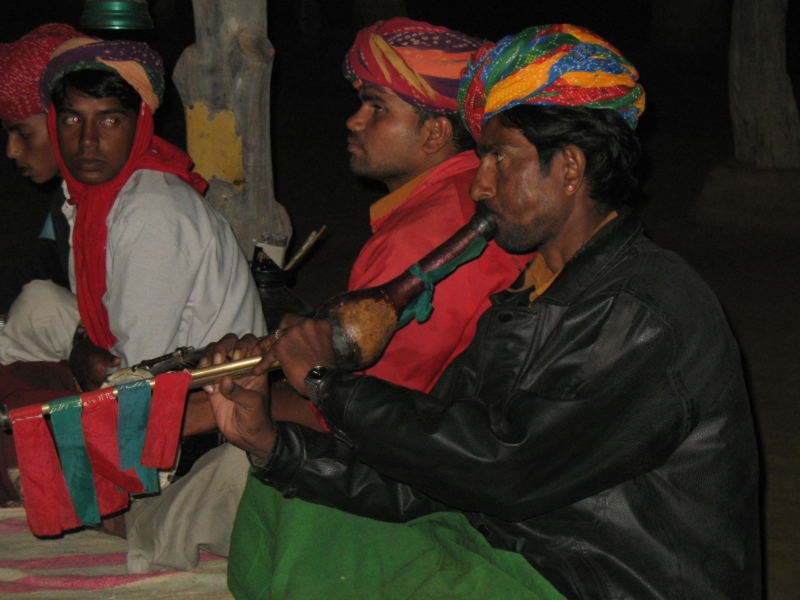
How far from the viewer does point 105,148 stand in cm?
326

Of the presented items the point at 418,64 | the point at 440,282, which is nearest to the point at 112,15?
the point at 418,64

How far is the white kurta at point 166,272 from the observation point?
298cm

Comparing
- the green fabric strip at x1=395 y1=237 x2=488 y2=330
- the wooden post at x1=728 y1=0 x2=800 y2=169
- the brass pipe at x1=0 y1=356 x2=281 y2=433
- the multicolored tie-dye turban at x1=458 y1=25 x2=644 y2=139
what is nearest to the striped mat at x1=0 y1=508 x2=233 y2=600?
the brass pipe at x1=0 y1=356 x2=281 y2=433

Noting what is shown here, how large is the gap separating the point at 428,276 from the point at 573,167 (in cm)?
44

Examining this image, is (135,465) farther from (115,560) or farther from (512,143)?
(512,143)

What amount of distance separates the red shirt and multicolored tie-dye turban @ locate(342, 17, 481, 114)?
29cm

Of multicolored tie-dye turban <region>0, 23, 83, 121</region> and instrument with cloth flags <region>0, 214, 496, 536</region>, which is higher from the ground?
multicolored tie-dye turban <region>0, 23, 83, 121</region>

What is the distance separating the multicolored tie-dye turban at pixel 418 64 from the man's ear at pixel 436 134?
3 centimetres

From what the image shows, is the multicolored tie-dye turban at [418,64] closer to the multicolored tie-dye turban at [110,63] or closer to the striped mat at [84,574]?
the multicolored tie-dye turban at [110,63]

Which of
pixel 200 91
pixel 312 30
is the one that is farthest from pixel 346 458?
pixel 312 30

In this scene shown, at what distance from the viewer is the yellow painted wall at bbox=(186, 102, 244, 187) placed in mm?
4648

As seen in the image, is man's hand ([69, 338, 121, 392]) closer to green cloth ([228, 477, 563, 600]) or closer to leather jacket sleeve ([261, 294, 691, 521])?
green cloth ([228, 477, 563, 600])

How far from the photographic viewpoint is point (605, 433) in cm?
192

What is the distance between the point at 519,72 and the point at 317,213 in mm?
6520
